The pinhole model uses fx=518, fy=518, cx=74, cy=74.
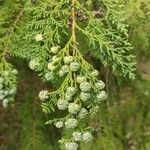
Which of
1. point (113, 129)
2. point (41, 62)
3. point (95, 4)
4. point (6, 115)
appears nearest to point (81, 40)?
point (95, 4)

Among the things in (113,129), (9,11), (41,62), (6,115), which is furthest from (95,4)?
(6,115)

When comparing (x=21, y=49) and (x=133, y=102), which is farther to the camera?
(x=133, y=102)

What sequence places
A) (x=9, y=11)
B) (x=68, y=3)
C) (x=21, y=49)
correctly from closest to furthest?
1. (x=68, y=3)
2. (x=21, y=49)
3. (x=9, y=11)

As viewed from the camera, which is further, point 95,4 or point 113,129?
point 113,129

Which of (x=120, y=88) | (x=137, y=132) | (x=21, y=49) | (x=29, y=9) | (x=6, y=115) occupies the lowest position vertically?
(x=6, y=115)

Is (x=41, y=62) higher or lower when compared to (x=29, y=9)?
lower

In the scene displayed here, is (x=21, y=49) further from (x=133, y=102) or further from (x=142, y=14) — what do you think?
(x=133, y=102)

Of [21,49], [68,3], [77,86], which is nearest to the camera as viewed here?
[77,86]

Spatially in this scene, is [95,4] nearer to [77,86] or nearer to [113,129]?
[77,86]

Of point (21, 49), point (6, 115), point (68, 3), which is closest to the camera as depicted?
point (68, 3)
